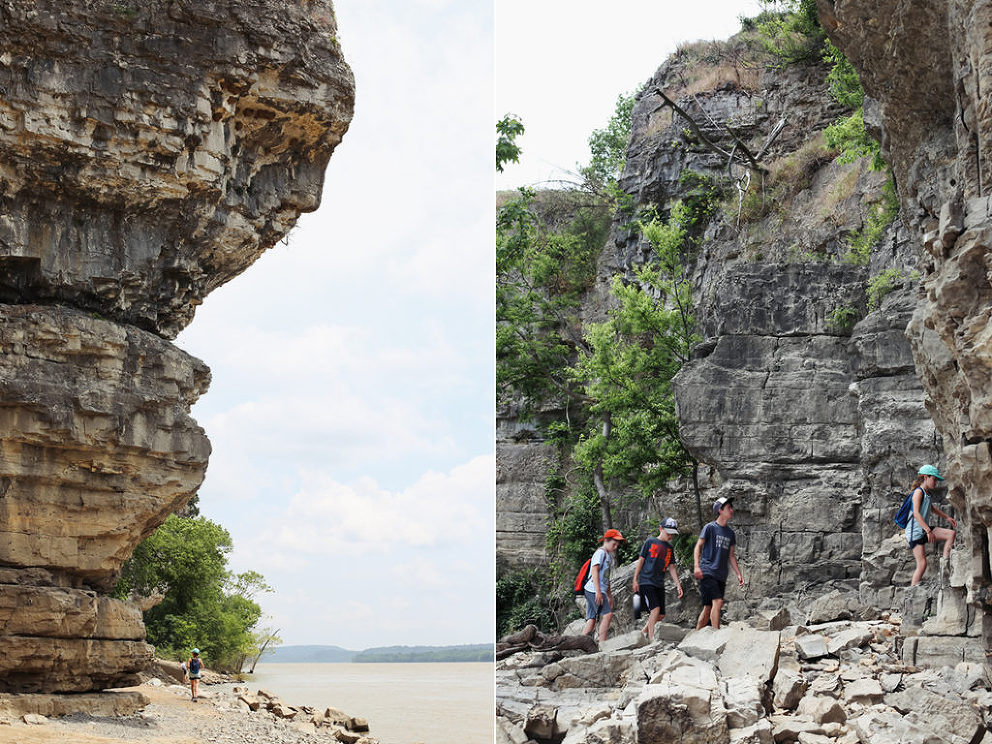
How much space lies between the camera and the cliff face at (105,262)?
7.21 m

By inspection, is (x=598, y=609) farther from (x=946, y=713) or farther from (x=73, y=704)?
(x=73, y=704)

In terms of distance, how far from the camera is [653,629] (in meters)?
6.48

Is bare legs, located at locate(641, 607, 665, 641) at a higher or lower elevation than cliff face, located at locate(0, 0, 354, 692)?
lower

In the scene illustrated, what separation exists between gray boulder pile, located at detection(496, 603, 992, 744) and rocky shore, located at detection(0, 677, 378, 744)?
3108 millimetres

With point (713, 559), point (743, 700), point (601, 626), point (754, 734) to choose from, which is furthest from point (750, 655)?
point (601, 626)

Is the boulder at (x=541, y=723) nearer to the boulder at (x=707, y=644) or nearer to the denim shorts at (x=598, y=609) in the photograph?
the boulder at (x=707, y=644)

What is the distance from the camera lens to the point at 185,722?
9258 millimetres

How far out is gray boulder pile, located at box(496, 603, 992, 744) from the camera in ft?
13.3

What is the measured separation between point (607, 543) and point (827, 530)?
303 cm

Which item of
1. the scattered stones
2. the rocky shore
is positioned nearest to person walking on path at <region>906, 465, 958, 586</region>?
the scattered stones

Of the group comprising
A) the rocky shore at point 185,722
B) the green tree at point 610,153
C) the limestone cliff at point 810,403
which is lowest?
the rocky shore at point 185,722

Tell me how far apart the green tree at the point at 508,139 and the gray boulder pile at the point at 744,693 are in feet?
13.9

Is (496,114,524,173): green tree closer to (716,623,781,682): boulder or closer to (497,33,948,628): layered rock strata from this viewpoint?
(497,33,948,628): layered rock strata

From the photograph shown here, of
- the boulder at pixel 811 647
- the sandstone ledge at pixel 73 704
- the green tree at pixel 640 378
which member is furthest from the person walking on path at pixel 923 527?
the sandstone ledge at pixel 73 704
